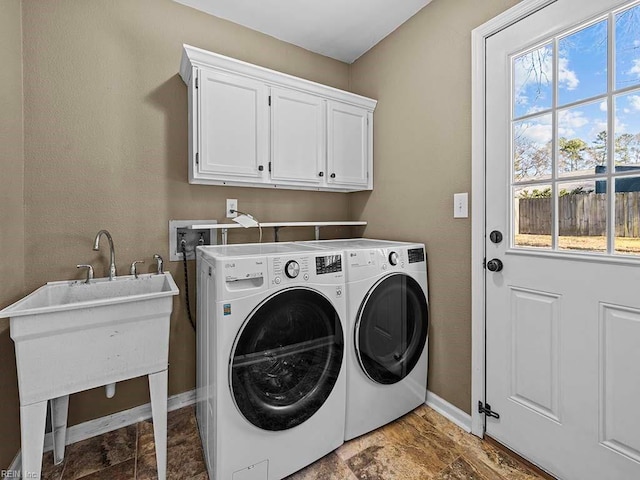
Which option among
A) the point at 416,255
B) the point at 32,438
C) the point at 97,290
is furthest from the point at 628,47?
the point at 32,438

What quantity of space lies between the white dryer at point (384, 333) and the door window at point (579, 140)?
0.59m

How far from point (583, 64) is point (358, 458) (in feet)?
6.67

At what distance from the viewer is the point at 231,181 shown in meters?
1.83

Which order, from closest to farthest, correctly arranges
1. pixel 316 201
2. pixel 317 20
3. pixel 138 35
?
pixel 138 35 < pixel 317 20 < pixel 316 201

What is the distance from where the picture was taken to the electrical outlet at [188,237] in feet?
6.16

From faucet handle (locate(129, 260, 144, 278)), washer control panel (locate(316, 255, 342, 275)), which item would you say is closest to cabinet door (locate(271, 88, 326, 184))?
washer control panel (locate(316, 255, 342, 275))

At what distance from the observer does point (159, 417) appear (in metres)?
1.32

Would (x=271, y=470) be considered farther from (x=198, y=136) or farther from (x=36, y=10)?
(x=36, y=10)

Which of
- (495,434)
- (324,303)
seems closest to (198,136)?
(324,303)

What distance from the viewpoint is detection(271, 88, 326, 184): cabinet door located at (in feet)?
6.30

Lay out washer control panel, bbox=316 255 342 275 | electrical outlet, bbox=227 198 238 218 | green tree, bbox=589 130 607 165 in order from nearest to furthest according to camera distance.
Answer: green tree, bbox=589 130 607 165
washer control panel, bbox=316 255 342 275
electrical outlet, bbox=227 198 238 218

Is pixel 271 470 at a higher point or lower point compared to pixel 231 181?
lower

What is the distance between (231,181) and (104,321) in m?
0.97

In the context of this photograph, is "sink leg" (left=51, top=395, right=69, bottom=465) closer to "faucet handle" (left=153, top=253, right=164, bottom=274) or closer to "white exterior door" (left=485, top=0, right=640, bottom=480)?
"faucet handle" (left=153, top=253, right=164, bottom=274)
